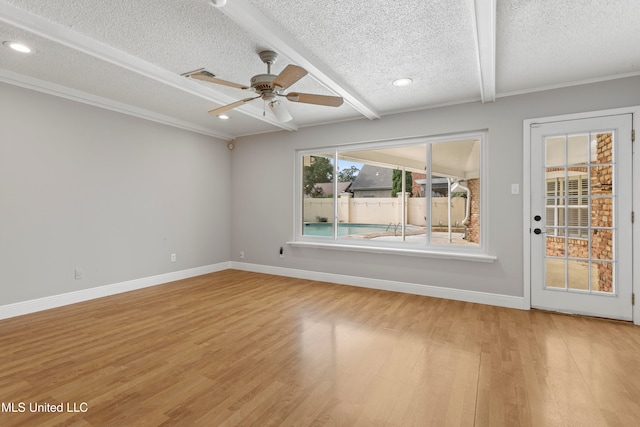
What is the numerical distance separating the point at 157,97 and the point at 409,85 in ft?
10.1

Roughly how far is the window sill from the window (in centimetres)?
8

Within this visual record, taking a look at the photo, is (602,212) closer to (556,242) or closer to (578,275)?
(556,242)

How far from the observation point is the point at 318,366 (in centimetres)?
224

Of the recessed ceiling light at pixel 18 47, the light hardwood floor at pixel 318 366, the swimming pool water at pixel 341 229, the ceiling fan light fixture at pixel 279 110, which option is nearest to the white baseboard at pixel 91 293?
the light hardwood floor at pixel 318 366

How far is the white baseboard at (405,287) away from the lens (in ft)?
11.9

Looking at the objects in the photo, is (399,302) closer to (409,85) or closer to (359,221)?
(359,221)

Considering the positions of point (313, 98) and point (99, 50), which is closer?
point (99, 50)

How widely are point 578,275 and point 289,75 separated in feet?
12.1

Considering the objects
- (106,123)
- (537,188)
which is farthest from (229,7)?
(537,188)

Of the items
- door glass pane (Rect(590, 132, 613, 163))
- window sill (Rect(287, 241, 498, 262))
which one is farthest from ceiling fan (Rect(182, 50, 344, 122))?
door glass pane (Rect(590, 132, 613, 163))

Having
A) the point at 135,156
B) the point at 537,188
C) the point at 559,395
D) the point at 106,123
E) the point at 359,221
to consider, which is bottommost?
the point at 559,395

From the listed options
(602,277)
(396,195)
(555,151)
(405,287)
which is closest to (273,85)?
(396,195)

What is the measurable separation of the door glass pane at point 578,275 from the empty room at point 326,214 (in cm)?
1

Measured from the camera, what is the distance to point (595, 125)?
323 centimetres
